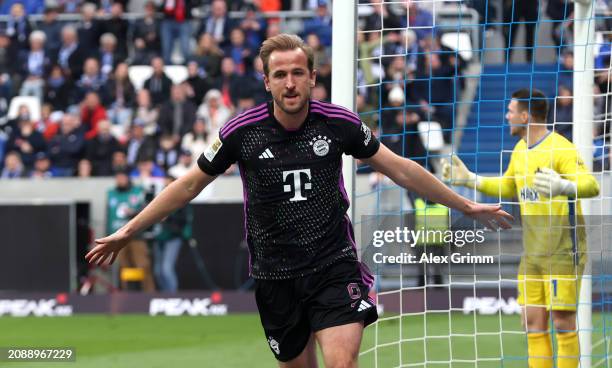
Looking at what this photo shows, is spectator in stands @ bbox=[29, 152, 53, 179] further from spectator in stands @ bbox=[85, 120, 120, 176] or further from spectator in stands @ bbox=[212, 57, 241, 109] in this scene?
spectator in stands @ bbox=[212, 57, 241, 109]

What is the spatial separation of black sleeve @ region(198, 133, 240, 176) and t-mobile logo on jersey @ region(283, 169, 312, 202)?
314mm

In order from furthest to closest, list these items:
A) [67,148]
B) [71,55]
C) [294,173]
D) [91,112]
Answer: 1. [71,55]
2. [91,112]
3. [67,148]
4. [294,173]

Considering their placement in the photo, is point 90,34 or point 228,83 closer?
point 228,83

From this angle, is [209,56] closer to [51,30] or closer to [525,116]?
[51,30]

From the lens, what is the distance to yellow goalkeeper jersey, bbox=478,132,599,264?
8.97 metres

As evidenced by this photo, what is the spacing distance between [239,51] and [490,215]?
14875 millimetres

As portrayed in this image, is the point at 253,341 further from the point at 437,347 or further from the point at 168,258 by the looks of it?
the point at 168,258

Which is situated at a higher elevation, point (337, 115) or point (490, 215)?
point (337, 115)

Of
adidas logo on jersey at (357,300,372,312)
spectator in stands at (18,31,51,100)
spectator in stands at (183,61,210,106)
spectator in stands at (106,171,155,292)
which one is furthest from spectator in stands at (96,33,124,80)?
adidas logo on jersey at (357,300,372,312)

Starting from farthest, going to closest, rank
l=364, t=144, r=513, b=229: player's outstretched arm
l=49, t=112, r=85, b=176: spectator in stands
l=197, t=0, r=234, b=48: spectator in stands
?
l=197, t=0, r=234, b=48: spectator in stands → l=49, t=112, r=85, b=176: spectator in stands → l=364, t=144, r=513, b=229: player's outstretched arm

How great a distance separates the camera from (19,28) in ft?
72.8

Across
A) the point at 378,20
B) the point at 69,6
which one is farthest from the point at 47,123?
the point at 378,20

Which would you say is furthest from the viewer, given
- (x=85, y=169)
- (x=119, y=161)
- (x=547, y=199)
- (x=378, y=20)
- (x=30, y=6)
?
(x=30, y=6)

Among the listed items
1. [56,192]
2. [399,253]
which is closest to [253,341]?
[399,253]
